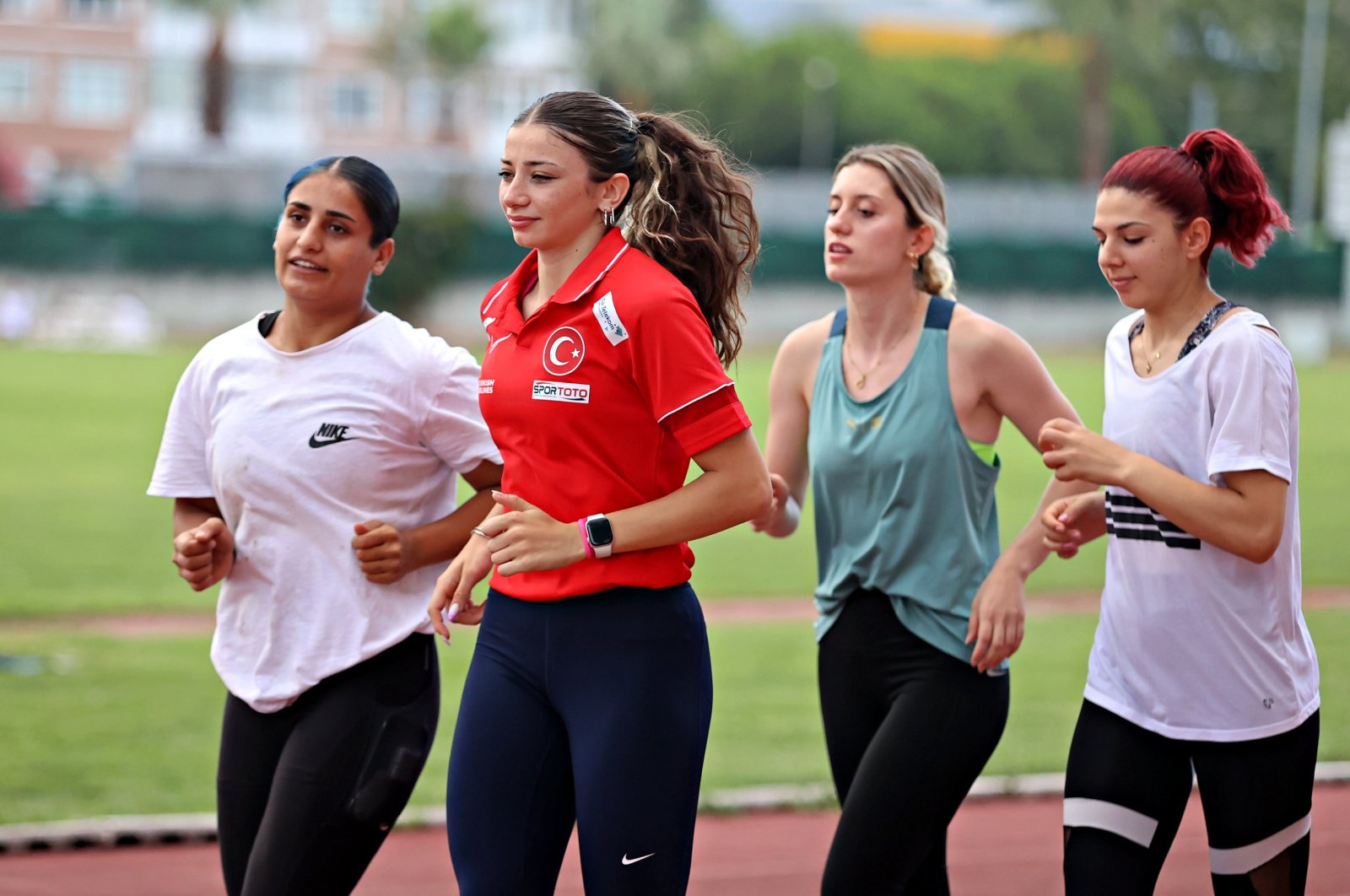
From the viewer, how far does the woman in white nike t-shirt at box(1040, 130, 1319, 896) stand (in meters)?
3.54

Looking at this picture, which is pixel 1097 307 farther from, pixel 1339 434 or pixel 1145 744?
pixel 1145 744

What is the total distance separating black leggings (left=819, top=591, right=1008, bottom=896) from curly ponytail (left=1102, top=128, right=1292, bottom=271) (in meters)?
1.18

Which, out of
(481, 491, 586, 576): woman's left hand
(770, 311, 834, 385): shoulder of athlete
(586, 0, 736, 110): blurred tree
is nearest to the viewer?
(481, 491, 586, 576): woman's left hand

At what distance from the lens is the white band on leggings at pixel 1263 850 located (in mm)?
3627

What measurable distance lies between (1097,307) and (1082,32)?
1002 inches

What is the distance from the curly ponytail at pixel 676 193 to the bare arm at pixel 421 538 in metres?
0.77

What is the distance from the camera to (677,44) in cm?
7131

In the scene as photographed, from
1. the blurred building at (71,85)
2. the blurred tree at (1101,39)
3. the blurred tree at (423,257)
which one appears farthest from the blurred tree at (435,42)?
the blurred tree at (1101,39)

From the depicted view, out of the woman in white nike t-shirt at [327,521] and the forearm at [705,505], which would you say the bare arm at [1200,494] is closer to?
the forearm at [705,505]

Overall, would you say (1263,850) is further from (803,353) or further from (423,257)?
(423,257)

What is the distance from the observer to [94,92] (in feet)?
245

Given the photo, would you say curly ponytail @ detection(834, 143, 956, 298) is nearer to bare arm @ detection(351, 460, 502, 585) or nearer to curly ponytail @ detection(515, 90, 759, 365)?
curly ponytail @ detection(515, 90, 759, 365)

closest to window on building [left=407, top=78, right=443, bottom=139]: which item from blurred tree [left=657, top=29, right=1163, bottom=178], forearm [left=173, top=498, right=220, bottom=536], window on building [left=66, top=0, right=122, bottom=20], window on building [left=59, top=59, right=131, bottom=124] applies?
window on building [left=59, top=59, right=131, bottom=124]

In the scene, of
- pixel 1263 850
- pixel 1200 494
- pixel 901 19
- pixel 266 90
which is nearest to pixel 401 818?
pixel 1263 850
